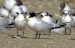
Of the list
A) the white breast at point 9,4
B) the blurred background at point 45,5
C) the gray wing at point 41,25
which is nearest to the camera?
the gray wing at point 41,25

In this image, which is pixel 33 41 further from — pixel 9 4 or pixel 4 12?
pixel 4 12

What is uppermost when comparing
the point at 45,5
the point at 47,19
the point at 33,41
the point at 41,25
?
the point at 45,5

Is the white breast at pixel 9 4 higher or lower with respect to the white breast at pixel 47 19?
higher

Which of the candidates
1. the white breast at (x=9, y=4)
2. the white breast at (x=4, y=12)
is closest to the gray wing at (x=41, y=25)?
the white breast at (x=9, y=4)

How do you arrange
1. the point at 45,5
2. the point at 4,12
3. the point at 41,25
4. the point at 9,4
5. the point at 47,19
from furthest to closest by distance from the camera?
the point at 45,5, the point at 4,12, the point at 9,4, the point at 47,19, the point at 41,25

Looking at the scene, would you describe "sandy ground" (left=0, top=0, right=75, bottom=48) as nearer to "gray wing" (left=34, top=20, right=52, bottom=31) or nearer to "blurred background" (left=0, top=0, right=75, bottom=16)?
"gray wing" (left=34, top=20, right=52, bottom=31)

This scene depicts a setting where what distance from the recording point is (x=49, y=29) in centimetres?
1176

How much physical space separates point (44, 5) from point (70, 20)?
6.31 m

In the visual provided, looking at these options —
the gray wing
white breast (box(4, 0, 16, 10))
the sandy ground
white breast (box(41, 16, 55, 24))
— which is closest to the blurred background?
white breast (box(4, 0, 16, 10))

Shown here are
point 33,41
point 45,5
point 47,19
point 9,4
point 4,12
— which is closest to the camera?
point 33,41

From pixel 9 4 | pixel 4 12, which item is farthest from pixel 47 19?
pixel 4 12

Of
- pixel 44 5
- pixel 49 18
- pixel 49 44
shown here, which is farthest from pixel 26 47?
pixel 44 5

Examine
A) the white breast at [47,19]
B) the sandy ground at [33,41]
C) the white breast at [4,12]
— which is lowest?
the sandy ground at [33,41]

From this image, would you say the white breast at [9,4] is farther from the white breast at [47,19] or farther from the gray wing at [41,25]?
the gray wing at [41,25]
